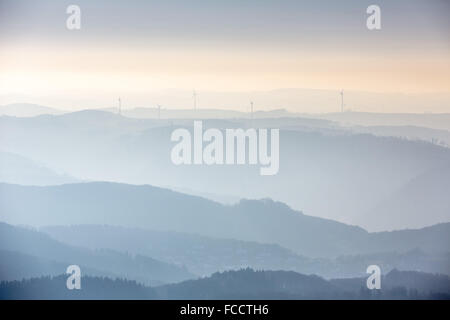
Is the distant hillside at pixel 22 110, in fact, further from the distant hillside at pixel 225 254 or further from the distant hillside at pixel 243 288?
the distant hillside at pixel 243 288

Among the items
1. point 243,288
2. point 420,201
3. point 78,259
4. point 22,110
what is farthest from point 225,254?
point 22,110

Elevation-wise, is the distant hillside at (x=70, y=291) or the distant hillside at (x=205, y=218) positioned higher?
the distant hillside at (x=205, y=218)

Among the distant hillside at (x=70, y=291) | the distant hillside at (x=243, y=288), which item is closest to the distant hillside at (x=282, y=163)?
the distant hillside at (x=243, y=288)

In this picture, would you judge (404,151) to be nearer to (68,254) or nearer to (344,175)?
(344,175)

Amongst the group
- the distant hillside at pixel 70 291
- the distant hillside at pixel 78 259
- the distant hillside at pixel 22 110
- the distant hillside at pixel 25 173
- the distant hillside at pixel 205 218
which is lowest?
the distant hillside at pixel 70 291
